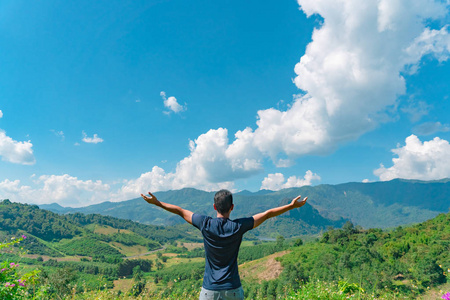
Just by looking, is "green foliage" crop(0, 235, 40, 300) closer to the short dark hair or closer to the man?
the man

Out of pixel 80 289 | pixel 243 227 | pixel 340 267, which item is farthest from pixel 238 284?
pixel 340 267

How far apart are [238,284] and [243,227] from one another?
2.92ft

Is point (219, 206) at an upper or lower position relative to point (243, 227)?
upper

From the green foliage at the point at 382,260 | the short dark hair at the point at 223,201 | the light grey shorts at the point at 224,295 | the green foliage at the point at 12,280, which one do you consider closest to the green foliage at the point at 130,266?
the green foliage at the point at 382,260

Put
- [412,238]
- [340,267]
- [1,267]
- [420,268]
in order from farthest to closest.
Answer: [412,238]
[340,267]
[420,268]
[1,267]

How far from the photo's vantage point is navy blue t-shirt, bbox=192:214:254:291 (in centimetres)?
369

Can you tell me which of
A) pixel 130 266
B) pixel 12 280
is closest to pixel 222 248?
pixel 12 280

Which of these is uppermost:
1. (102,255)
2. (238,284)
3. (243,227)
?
(243,227)

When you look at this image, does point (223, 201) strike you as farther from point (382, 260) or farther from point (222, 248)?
point (382, 260)

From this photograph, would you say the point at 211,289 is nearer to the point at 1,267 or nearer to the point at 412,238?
the point at 1,267

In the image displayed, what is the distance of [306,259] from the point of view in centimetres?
8388

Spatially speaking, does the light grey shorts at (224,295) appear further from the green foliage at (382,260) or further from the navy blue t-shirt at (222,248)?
the green foliage at (382,260)

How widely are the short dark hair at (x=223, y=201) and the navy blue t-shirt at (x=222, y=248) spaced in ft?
0.51

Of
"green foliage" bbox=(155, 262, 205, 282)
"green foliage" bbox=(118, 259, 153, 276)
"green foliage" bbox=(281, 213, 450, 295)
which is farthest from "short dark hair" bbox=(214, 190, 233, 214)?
"green foliage" bbox=(118, 259, 153, 276)
